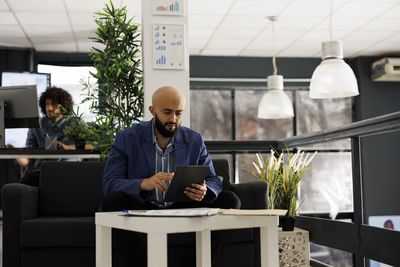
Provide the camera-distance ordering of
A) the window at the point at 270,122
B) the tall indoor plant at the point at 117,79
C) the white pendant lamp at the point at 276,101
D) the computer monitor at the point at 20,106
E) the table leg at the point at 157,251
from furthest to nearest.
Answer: the window at the point at 270,122 < the white pendant lamp at the point at 276,101 < the computer monitor at the point at 20,106 < the tall indoor plant at the point at 117,79 < the table leg at the point at 157,251

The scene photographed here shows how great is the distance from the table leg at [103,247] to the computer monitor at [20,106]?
2.19 m

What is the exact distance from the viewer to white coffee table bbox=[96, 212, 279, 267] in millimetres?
1645

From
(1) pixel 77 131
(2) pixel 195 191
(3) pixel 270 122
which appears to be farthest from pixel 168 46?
(3) pixel 270 122

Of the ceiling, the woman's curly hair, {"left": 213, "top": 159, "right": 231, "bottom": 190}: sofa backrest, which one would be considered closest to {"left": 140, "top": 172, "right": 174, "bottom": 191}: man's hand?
{"left": 213, "top": 159, "right": 231, "bottom": 190}: sofa backrest

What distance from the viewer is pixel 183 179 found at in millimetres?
2059

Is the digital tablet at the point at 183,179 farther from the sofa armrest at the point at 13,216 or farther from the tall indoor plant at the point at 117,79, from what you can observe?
the tall indoor plant at the point at 117,79

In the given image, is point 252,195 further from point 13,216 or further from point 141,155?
point 13,216

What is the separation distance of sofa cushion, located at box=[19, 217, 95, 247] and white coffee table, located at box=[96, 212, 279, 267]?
1.94ft

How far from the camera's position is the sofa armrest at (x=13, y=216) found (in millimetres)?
2572

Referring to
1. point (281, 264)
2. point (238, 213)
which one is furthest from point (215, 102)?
point (238, 213)

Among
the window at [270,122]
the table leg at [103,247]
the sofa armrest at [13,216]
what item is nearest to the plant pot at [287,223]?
the sofa armrest at [13,216]

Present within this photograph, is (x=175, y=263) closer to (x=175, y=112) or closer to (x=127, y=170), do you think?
(x=127, y=170)

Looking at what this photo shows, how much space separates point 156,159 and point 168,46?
1.38 meters

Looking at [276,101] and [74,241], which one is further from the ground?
[276,101]
